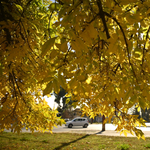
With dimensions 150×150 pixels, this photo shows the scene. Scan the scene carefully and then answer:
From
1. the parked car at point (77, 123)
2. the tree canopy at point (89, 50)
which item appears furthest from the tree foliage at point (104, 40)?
the parked car at point (77, 123)

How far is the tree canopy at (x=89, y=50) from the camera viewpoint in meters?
1.25

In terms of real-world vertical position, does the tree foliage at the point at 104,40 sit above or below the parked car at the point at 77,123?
above

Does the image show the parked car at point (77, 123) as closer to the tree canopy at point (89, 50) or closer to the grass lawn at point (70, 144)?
the grass lawn at point (70, 144)

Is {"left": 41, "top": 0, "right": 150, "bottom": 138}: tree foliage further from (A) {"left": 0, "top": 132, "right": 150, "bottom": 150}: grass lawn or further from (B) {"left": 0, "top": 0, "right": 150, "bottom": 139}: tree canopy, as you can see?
(A) {"left": 0, "top": 132, "right": 150, "bottom": 150}: grass lawn

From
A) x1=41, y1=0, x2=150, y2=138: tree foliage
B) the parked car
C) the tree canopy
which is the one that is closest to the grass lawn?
the tree canopy

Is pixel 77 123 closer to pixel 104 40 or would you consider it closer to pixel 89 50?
pixel 89 50

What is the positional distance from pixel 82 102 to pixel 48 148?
4643 mm

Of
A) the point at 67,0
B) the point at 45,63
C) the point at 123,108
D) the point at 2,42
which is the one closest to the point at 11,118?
the point at 45,63

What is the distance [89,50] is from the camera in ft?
7.15

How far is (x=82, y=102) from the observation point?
3.38 meters

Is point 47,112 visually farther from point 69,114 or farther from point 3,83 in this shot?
point 69,114

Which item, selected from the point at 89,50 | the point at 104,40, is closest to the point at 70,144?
the point at 89,50

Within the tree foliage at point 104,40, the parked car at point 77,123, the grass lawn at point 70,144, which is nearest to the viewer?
the tree foliage at point 104,40

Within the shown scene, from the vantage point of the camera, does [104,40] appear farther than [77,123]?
No
